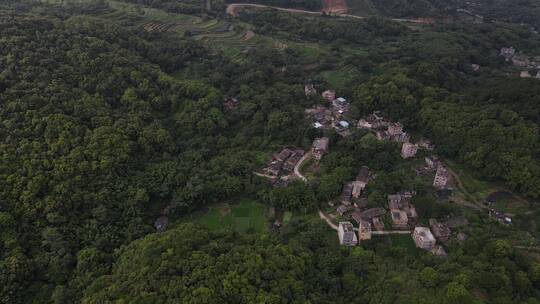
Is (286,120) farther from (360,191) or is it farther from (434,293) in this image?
(434,293)

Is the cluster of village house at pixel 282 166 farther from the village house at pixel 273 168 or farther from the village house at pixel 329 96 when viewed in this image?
the village house at pixel 329 96

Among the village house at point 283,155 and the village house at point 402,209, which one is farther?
the village house at point 283,155

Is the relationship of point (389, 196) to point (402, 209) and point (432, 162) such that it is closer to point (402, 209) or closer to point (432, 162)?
point (402, 209)

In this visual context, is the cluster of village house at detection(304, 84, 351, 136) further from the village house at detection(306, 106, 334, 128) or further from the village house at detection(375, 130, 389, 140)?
the village house at detection(375, 130, 389, 140)

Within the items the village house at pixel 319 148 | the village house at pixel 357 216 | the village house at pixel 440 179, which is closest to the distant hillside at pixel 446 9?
the village house at pixel 319 148

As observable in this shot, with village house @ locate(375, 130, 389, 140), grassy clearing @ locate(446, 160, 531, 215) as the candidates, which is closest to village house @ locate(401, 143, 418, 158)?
village house @ locate(375, 130, 389, 140)

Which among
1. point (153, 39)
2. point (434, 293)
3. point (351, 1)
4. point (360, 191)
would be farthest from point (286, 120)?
point (351, 1)
